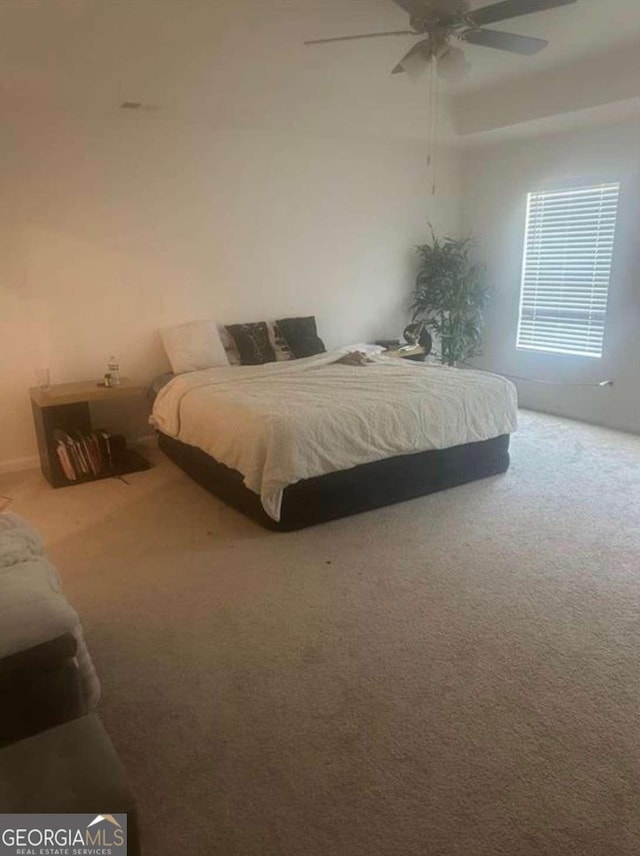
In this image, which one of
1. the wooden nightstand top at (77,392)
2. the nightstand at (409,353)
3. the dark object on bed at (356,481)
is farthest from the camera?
the nightstand at (409,353)

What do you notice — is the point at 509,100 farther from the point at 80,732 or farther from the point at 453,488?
the point at 80,732

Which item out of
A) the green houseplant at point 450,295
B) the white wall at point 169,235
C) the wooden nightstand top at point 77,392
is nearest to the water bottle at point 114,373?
the wooden nightstand top at point 77,392

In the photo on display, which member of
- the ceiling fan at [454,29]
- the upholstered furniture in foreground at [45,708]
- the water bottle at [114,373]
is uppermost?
the ceiling fan at [454,29]

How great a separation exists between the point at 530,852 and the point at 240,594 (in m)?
1.50

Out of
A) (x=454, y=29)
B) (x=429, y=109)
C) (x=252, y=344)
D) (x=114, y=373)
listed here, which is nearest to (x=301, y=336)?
(x=252, y=344)

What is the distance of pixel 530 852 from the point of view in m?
1.48

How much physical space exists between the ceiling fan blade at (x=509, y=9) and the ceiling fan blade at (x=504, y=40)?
163mm

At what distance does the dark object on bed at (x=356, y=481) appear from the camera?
326 centimetres

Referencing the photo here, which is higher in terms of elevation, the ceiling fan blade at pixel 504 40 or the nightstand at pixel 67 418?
the ceiling fan blade at pixel 504 40

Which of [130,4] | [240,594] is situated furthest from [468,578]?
[130,4]

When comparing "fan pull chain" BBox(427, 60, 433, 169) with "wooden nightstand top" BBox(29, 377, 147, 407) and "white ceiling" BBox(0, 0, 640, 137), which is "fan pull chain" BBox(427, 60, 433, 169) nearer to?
"white ceiling" BBox(0, 0, 640, 137)

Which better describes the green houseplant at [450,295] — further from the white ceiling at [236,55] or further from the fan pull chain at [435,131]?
the white ceiling at [236,55]

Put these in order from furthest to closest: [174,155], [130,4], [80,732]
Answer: [174,155]
[130,4]
[80,732]

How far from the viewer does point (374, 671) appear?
7.02ft
